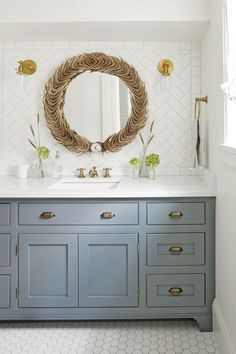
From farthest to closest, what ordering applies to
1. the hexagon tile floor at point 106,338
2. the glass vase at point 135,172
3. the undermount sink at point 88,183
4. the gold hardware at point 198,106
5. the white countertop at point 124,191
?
1. the glass vase at point 135,172
2. the undermount sink at point 88,183
3. the gold hardware at point 198,106
4. the white countertop at point 124,191
5. the hexagon tile floor at point 106,338

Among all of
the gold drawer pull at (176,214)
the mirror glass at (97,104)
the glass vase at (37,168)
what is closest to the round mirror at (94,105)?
the mirror glass at (97,104)

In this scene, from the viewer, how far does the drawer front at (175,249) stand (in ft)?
8.87

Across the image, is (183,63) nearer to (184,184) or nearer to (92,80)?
(92,80)

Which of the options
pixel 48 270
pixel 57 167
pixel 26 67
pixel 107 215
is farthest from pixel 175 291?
pixel 26 67

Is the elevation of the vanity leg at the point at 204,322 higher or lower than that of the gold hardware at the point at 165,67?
lower

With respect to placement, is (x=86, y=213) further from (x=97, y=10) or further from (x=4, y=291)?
(x=97, y=10)

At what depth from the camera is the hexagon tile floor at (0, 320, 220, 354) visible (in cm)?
251

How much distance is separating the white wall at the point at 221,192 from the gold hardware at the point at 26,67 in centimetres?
131

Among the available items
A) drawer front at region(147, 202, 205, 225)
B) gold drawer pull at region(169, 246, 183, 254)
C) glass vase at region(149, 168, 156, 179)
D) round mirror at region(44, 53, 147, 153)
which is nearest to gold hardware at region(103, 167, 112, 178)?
round mirror at region(44, 53, 147, 153)

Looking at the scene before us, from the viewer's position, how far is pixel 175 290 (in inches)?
107

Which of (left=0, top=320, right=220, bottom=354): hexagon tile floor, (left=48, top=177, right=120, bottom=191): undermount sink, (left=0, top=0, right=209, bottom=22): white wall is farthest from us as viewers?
(left=48, top=177, right=120, bottom=191): undermount sink

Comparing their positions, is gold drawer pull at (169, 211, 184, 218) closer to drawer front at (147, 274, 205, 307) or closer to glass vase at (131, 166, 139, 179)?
drawer front at (147, 274, 205, 307)

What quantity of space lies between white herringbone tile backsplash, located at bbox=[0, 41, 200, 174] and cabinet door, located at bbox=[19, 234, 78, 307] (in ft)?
2.89

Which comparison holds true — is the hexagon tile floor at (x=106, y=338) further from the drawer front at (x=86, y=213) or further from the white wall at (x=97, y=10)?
the white wall at (x=97, y=10)
